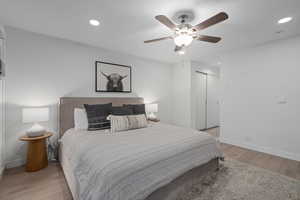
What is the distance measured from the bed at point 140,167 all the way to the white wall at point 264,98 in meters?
1.83

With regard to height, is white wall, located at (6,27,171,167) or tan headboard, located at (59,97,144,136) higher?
white wall, located at (6,27,171,167)

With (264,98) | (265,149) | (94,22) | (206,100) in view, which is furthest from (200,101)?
(94,22)

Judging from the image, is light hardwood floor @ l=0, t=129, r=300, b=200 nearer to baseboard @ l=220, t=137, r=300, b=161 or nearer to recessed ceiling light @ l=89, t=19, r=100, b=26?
baseboard @ l=220, t=137, r=300, b=161

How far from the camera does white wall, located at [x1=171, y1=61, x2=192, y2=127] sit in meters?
4.34

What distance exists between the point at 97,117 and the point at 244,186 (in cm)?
255

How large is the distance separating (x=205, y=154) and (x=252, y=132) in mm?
2127

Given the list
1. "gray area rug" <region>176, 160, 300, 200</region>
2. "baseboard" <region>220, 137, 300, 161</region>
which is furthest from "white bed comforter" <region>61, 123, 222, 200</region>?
"baseboard" <region>220, 137, 300, 161</region>

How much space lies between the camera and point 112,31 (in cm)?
244

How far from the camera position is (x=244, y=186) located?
6.05 feet

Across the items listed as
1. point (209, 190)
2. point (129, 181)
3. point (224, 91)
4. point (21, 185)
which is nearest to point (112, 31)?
point (129, 181)

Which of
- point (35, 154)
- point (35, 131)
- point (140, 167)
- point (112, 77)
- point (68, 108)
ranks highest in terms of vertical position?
point (112, 77)

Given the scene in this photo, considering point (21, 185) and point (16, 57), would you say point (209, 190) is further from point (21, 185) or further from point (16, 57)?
point (16, 57)

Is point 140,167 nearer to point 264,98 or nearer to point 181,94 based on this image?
point 264,98

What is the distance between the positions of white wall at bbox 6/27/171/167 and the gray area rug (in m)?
2.75
